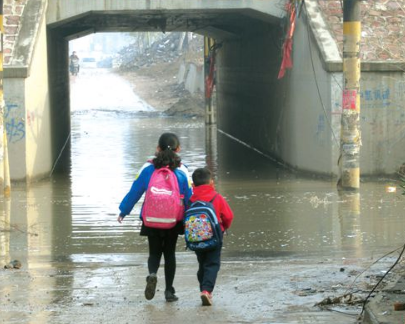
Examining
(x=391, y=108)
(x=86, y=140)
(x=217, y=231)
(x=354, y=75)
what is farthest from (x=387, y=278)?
(x=86, y=140)

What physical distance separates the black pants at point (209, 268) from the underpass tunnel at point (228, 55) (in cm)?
1450

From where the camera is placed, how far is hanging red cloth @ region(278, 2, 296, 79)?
69.9 ft

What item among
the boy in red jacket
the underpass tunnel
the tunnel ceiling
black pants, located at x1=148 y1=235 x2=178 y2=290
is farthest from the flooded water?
the tunnel ceiling

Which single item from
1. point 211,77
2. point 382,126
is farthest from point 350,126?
point 211,77

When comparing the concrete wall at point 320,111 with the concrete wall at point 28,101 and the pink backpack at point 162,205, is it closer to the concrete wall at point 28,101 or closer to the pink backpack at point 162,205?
the concrete wall at point 28,101

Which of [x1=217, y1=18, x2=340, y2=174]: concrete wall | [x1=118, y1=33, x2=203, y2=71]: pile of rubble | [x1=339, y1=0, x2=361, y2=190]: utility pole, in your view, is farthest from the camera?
[x1=118, y1=33, x2=203, y2=71]: pile of rubble

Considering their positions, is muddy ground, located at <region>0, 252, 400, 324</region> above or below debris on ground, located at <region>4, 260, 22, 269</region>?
above

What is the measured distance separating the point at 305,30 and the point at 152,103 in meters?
33.5

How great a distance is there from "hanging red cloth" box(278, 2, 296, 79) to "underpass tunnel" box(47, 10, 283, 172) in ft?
3.45

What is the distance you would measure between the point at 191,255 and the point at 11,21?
10.5m

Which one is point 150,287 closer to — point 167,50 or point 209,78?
point 209,78

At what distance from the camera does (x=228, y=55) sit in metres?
33.7

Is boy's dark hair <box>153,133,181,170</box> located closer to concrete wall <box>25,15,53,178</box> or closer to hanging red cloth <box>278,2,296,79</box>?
concrete wall <box>25,15,53,178</box>

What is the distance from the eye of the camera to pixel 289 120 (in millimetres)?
22453
